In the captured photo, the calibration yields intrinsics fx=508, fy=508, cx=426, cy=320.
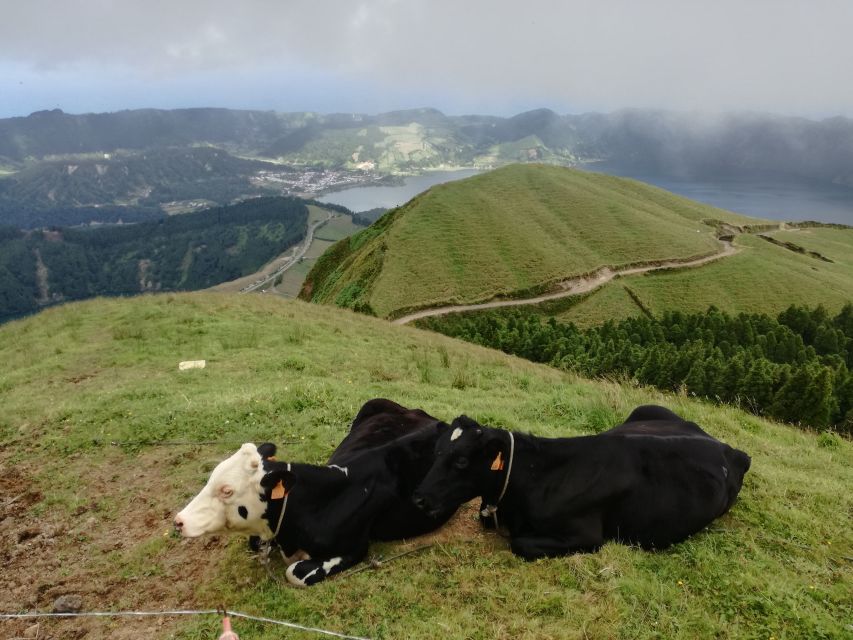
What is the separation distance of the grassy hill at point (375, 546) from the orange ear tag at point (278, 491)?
0.98 meters

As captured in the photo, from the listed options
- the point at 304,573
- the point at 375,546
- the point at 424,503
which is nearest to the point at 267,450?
the point at 304,573

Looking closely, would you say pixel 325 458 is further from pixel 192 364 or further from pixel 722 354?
pixel 722 354

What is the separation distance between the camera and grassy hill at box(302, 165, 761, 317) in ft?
226

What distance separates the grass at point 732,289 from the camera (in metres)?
64.2

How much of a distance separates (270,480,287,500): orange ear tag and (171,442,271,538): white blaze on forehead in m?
0.16

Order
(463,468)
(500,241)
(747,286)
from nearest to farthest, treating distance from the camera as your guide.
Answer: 1. (463,468)
2. (747,286)
3. (500,241)

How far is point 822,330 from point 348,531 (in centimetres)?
5905

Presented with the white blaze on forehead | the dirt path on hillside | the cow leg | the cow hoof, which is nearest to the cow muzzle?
the cow leg

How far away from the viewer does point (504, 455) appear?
5820mm

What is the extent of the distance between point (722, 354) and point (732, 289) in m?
35.4

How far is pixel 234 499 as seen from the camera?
5.38 m

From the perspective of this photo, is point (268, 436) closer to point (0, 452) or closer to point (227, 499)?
point (227, 499)

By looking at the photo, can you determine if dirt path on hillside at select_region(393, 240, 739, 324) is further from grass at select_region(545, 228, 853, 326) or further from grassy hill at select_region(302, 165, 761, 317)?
grass at select_region(545, 228, 853, 326)

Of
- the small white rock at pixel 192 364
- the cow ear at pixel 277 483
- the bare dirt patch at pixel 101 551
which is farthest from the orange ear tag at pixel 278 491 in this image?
the small white rock at pixel 192 364
